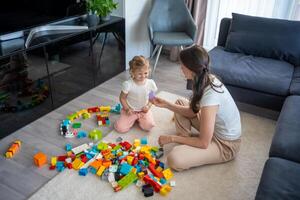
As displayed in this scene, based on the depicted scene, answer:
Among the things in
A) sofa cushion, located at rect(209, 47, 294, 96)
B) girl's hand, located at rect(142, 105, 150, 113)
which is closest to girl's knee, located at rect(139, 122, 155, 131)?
girl's hand, located at rect(142, 105, 150, 113)

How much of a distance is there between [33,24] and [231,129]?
1.81 metres

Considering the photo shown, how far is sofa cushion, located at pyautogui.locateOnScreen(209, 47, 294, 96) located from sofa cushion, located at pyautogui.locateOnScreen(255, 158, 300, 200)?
101cm

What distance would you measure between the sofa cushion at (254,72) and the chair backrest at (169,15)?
0.85 metres

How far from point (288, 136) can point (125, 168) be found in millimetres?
1020

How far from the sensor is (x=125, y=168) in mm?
1933

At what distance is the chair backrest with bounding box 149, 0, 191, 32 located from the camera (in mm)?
3443

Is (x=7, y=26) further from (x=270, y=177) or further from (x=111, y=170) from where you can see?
(x=270, y=177)

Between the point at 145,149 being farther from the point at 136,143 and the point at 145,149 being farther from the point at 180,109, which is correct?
the point at 180,109

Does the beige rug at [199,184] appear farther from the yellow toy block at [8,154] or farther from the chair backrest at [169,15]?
the chair backrest at [169,15]

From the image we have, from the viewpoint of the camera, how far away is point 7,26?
2.31m

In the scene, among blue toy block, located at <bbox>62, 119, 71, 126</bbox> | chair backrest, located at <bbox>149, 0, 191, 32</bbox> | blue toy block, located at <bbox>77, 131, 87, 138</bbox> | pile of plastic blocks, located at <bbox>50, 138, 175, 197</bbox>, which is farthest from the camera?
chair backrest, located at <bbox>149, 0, 191, 32</bbox>

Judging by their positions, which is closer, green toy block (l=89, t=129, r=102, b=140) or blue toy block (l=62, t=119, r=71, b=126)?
green toy block (l=89, t=129, r=102, b=140)

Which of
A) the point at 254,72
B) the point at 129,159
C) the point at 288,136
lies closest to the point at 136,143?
the point at 129,159

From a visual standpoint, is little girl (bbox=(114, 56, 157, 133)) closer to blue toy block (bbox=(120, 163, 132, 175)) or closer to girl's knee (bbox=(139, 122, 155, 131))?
girl's knee (bbox=(139, 122, 155, 131))
